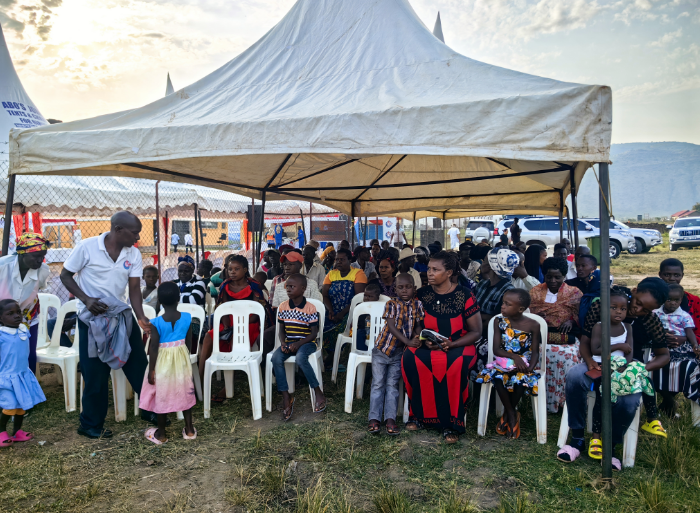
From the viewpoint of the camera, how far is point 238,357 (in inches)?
163

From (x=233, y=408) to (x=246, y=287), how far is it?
3.88ft

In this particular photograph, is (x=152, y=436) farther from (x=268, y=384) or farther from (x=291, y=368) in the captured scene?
(x=291, y=368)

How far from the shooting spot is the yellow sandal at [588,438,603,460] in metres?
3.04

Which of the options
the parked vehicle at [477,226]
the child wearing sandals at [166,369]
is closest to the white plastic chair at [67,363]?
the child wearing sandals at [166,369]

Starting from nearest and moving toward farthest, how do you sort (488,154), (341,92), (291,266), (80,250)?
1. (488,154)
2. (80,250)
3. (341,92)
4. (291,266)

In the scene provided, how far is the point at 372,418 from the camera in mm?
3641

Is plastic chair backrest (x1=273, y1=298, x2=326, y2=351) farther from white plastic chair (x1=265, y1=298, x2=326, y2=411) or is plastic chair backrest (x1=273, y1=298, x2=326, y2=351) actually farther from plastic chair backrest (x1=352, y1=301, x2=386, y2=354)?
plastic chair backrest (x1=352, y1=301, x2=386, y2=354)

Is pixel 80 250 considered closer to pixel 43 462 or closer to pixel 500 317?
pixel 43 462

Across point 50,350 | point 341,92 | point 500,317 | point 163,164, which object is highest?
point 341,92

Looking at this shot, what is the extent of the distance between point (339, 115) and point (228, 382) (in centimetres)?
279

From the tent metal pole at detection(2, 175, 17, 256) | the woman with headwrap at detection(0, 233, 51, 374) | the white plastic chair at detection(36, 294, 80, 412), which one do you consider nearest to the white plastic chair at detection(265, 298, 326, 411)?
the white plastic chair at detection(36, 294, 80, 412)

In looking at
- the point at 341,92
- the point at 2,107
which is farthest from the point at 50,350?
the point at 2,107

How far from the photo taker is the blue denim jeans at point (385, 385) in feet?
12.1

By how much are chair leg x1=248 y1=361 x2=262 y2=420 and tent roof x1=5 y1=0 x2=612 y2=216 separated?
186 centimetres
